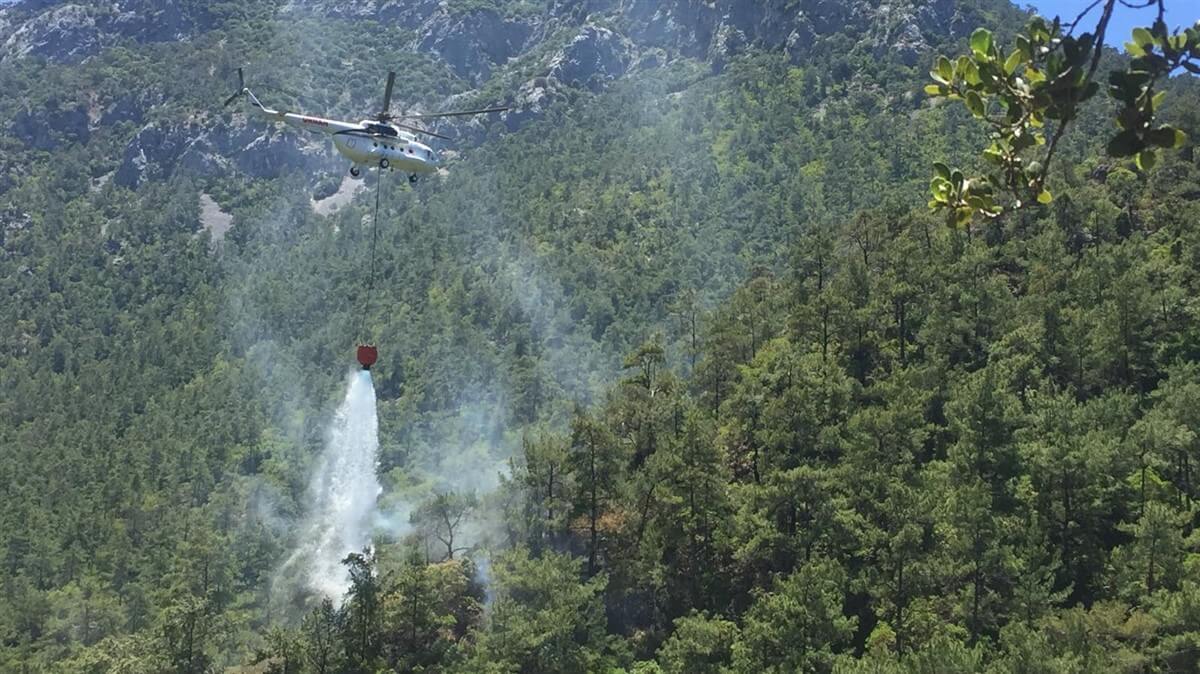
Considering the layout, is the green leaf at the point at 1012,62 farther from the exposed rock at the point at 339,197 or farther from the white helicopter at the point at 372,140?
the exposed rock at the point at 339,197

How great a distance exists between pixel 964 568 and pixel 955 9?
129m

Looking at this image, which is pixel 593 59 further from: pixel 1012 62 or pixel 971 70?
pixel 1012 62

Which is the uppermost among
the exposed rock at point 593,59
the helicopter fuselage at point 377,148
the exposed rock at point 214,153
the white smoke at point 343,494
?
the exposed rock at point 593,59

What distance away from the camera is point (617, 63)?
175375mm

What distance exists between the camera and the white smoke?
66562mm

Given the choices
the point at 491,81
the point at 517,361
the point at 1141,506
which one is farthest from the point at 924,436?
the point at 491,81

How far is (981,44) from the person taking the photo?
167 inches

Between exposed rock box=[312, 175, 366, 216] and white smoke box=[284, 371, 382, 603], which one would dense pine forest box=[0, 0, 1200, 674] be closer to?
exposed rock box=[312, 175, 366, 216]

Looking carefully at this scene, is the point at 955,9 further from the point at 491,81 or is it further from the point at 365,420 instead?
the point at 365,420

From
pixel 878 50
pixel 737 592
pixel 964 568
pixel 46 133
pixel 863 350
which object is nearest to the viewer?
pixel 964 568

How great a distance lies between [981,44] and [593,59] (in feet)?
577

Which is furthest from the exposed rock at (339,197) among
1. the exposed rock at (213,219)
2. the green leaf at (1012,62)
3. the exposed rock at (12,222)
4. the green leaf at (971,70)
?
the green leaf at (1012,62)

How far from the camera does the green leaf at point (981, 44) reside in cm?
409

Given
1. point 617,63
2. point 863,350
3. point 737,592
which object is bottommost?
point 737,592
